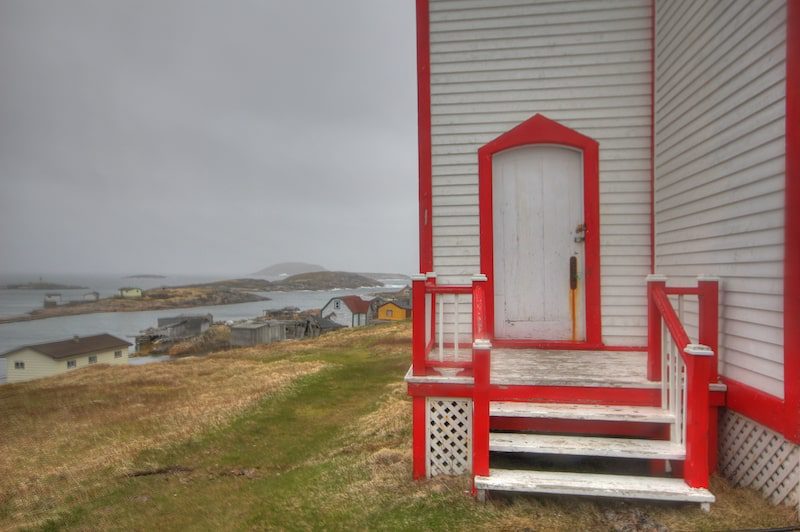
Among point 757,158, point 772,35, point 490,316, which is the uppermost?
point 772,35

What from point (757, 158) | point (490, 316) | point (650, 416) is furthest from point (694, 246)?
point (490, 316)

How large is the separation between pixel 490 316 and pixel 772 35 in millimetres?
3735

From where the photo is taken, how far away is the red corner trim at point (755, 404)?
10.6 ft

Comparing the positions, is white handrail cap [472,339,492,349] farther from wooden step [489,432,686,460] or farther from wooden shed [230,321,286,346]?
wooden shed [230,321,286,346]

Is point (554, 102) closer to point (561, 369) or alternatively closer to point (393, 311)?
point (561, 369)

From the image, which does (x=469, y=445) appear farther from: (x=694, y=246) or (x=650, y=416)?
(x=694, y=246)

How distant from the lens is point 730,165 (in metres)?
3.90

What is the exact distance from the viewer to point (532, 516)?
3295 mm

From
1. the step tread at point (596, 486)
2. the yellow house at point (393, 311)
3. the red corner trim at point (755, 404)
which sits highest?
the red corner trim at point (755, 404)

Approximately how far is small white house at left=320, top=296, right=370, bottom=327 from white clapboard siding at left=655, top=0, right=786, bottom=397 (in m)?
45.4

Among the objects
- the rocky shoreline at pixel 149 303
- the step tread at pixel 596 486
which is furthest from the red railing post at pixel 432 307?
the rocky shoreline at pixel 149 303

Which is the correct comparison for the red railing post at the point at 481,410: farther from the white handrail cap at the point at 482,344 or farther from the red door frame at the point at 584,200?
the red door frame at the point at 584,200

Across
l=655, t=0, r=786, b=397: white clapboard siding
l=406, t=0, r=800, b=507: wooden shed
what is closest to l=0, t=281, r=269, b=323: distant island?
l=406, t=0, r=800, b=507: wooden shed

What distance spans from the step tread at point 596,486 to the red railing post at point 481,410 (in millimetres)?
117
